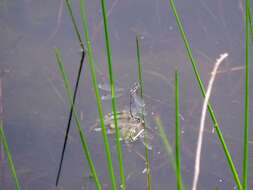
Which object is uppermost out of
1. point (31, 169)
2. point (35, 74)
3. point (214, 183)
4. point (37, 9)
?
point (37, 9)

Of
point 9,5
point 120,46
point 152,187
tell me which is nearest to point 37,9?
point 9,5

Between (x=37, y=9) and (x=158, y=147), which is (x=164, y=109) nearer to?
(x=158, y=147)

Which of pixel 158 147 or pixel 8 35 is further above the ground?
pixel 8 35

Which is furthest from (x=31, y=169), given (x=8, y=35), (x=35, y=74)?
(x=8, y=35)

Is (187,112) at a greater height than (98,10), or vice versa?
(98,10)

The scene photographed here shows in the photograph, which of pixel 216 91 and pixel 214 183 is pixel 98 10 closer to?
pixel 216 91
